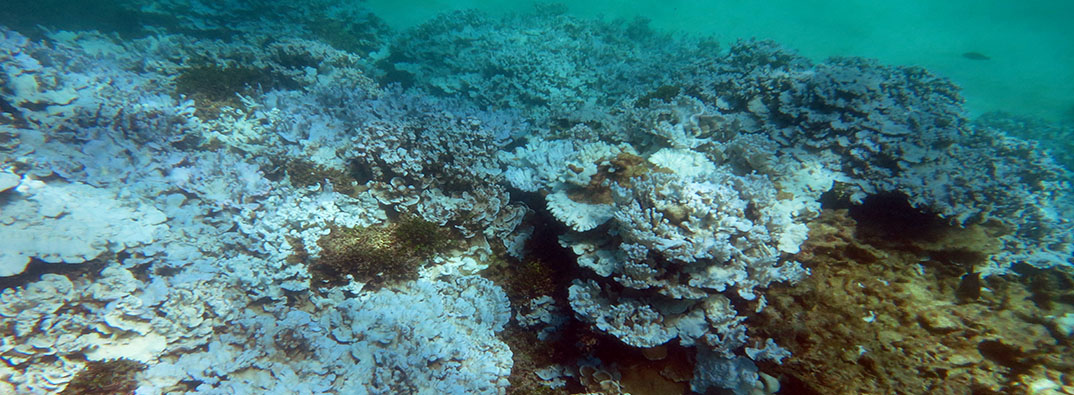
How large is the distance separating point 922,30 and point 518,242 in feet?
150

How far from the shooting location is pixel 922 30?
3256 centimetres

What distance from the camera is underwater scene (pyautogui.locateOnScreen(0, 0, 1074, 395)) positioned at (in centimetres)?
340

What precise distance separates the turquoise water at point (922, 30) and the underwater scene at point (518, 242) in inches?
620

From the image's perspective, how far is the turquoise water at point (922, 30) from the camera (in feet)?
69.0

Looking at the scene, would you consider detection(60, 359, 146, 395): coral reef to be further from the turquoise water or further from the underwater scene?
the turquoise water

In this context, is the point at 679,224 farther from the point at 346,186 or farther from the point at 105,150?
the point at 105,150

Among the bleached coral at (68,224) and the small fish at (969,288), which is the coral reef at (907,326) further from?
the bleached coral at (68,224)

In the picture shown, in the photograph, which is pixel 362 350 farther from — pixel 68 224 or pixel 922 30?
pixel 922 30

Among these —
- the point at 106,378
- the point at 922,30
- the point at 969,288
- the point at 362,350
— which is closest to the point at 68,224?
the point at 106,378

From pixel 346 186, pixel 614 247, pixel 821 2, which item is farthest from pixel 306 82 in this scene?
pixel 821 2

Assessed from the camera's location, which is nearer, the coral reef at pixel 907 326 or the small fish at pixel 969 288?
the coral reef at pixel 907 326

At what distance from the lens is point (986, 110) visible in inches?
713

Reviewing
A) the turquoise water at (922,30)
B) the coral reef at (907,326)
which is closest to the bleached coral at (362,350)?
the coral reef at (907,326)

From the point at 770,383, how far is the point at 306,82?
9.90 metres
